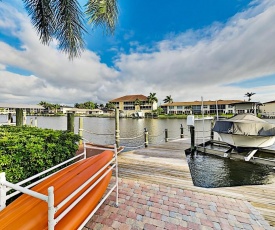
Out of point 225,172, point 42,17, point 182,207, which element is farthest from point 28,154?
point 225,172

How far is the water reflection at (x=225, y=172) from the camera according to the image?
5.09 meters

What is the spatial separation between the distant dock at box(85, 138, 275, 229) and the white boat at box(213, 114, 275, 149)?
143 inches

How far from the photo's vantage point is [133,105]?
68.0 metres

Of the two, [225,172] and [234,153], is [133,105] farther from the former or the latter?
[225,172]

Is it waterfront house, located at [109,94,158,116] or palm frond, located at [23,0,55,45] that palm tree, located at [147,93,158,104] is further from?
palm frond, located at [23,0,55,45]

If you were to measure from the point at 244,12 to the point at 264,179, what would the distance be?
10.00m

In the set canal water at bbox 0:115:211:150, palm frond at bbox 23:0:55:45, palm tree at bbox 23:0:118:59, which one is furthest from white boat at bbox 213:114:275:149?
palm frond at bbox 23:0:55:45

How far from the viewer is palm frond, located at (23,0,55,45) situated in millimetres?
4555

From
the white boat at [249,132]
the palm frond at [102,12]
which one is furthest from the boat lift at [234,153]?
the palm frond at [102,12]

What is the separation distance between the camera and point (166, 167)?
4.94m

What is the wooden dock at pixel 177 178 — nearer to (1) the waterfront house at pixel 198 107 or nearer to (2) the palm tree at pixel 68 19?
(2) the palm tree at pixel 68 19

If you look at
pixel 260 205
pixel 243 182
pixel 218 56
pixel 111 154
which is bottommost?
pixel 243 182

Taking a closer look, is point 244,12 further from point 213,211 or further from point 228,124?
point 213,211

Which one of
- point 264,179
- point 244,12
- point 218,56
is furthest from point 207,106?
point 264,179
